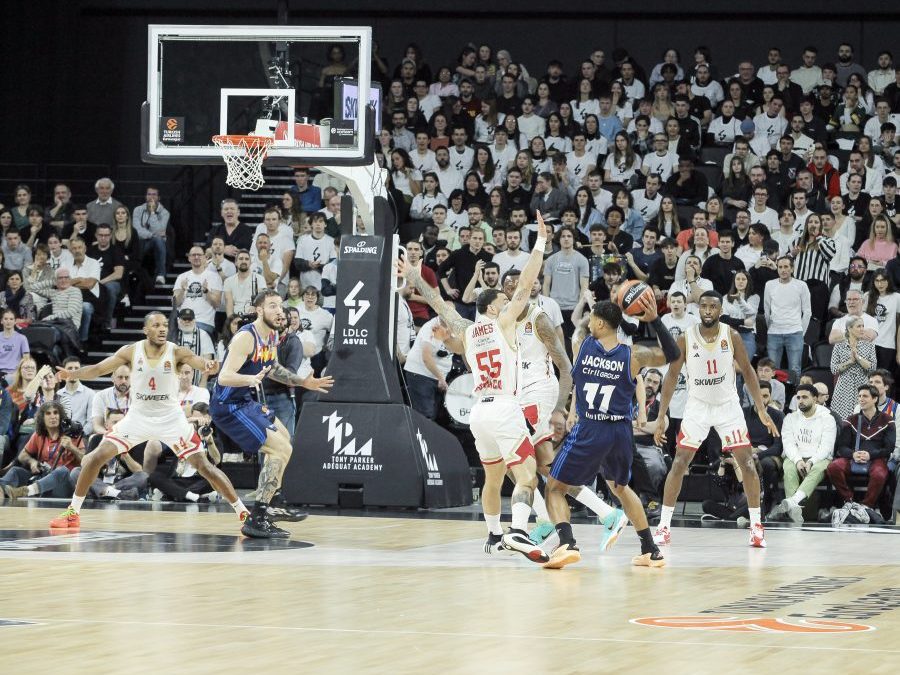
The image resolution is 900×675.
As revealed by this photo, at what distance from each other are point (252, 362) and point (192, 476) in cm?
493

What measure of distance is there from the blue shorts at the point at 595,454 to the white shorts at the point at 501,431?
43cm

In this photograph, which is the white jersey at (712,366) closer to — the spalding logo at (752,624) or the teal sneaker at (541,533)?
the teal sneaker at (541,533)

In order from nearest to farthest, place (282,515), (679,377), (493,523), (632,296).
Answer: (632,296) < (493,523) < (282,515) < (679,377)

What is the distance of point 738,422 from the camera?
443 inches

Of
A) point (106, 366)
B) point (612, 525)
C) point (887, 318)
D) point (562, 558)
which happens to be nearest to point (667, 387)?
point (612, 525)

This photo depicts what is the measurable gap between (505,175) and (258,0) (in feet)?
25.4

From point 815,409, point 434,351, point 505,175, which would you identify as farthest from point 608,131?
point 815,409

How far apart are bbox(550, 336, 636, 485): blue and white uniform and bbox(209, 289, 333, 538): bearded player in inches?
92.4

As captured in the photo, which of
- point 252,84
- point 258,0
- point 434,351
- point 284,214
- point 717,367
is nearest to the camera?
point 717,367

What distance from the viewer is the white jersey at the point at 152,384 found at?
1168cm

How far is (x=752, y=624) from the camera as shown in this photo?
6859 mm

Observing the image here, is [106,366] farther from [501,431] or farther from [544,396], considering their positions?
[501,431]

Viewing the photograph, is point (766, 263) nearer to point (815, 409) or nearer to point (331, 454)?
point (815, 409)

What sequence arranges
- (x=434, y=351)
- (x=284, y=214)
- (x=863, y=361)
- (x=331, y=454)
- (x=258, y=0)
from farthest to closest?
(x=258, y=0) → (x=284, y=214) → (x=434, y=351) → (x=863, y=361) → (x=331, y=454)
